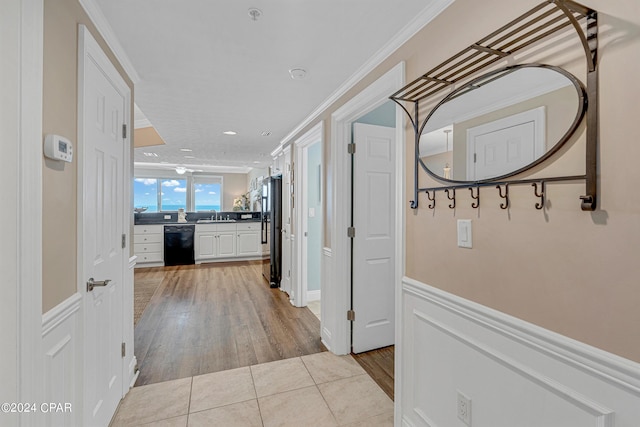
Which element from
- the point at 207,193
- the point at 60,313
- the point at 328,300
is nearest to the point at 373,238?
the point at 328,300

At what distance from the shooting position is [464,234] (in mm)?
1286

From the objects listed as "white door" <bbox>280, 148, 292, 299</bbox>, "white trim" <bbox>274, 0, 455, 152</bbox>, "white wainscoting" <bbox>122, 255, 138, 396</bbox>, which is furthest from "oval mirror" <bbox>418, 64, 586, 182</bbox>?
"white door" <bbox>280, 148, 292, 299</bbox>

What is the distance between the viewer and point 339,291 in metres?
2.54

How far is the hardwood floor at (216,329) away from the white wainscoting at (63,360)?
3.34 feet

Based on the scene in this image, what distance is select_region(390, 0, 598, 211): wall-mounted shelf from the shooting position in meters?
0.85

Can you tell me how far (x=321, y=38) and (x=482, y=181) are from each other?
1.17 metres

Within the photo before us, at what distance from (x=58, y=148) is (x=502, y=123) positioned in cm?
168

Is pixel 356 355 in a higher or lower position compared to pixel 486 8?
lower

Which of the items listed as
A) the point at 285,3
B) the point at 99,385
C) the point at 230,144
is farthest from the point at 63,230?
the point at 230,144

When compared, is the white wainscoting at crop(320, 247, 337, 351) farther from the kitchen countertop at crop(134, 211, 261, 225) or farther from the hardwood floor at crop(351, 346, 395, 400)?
the kitchen countertop at crop(134, 211, 261, 225)

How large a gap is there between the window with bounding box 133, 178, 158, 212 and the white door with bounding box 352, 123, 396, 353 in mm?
7478

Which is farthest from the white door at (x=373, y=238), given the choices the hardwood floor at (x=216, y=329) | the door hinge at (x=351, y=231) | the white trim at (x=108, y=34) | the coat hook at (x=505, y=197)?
the white trim at (x=108, y=34)

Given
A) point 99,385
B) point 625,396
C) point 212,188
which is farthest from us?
point 212,188

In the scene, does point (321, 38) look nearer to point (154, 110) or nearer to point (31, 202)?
point (31, 202)
